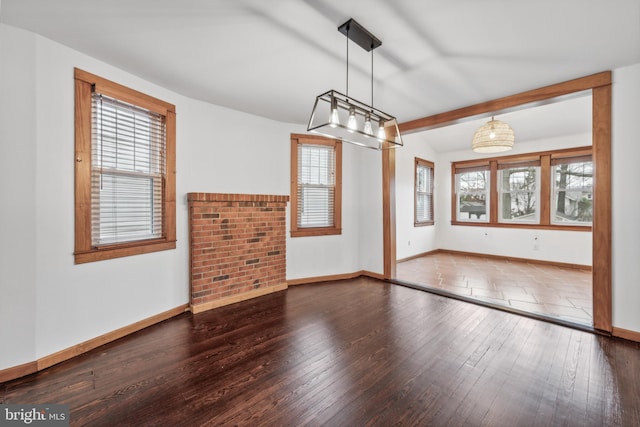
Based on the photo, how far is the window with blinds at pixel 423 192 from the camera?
21.4ft

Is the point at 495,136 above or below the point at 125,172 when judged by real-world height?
above

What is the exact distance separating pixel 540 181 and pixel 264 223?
5.81 metres

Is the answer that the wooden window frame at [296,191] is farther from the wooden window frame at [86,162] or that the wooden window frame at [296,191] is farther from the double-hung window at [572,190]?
the double-hung window at [572,190]

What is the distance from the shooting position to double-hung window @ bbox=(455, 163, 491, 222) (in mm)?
6590

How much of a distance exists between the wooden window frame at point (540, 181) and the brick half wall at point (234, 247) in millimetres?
4956

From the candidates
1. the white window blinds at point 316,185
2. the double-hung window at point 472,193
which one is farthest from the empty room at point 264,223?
the double-hung window at point 472,193

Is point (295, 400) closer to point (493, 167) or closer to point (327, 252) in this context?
point (327, 252)

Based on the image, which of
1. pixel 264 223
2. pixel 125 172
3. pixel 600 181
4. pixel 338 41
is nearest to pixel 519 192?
pixel 600 181

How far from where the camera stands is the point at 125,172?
8.84 feet

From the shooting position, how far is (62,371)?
2.09 metres

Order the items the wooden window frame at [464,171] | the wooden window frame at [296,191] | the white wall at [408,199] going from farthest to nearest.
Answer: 1. the wooden window frame at [464,171]
2. the white wall at [408,199]
3. the wooden window frame at [296,191]

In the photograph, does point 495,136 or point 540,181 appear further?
point 540,181

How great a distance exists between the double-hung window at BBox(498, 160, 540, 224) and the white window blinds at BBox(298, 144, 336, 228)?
431cm

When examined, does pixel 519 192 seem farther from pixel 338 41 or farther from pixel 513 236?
pixel 338 41
